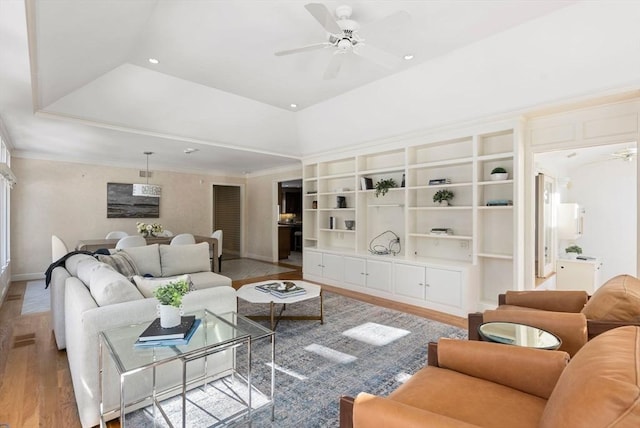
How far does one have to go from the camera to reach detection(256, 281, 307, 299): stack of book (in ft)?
11.4

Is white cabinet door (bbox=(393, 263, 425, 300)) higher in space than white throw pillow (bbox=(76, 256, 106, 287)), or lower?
lower

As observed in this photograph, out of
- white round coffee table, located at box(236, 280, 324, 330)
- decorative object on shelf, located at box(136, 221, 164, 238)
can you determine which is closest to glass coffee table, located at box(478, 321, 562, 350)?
white round coffee table, located at box(236, 280, 324, 330)

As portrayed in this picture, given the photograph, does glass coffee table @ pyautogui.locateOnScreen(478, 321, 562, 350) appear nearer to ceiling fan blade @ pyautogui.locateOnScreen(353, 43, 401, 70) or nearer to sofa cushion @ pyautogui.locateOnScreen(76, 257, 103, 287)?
ceiling fan blade @ pyautogui.locateOnScreen(353, 43, 401, 70)

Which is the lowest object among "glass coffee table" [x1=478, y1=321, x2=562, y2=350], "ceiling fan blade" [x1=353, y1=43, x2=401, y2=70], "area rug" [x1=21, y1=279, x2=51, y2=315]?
"area rug" [x1=21, y1=279, x2=51, y2=315]

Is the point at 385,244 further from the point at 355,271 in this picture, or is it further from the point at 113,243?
the point at 113,243

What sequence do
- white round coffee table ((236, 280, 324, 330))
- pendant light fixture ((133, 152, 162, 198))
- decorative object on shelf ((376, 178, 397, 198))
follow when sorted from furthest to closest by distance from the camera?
pendant light fixture ((133, 152, 162, 198))
decorative object on shelf ((376, 178, 397, 198))
white round coffee table ((236, 280, 324, 330))

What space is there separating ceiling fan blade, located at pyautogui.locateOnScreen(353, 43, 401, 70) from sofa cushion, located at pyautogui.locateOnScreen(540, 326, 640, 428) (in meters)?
2.48

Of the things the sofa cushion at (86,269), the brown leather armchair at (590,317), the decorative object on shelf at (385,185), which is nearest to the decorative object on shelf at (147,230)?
the sofa cushion at (86,269)

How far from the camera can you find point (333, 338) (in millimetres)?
3303

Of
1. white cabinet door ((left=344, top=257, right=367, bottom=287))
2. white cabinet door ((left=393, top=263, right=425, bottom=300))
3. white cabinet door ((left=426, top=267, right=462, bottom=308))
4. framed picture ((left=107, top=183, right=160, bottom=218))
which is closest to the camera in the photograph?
white cabinet door ((left=426, top=267, right=462, bottom=308))

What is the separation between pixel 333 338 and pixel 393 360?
71 centimetres

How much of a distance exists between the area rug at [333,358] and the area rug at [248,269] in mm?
2408

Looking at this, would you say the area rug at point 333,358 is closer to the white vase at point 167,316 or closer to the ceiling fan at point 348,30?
the white vase at point 167,316

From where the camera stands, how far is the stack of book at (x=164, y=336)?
5.90 ft
